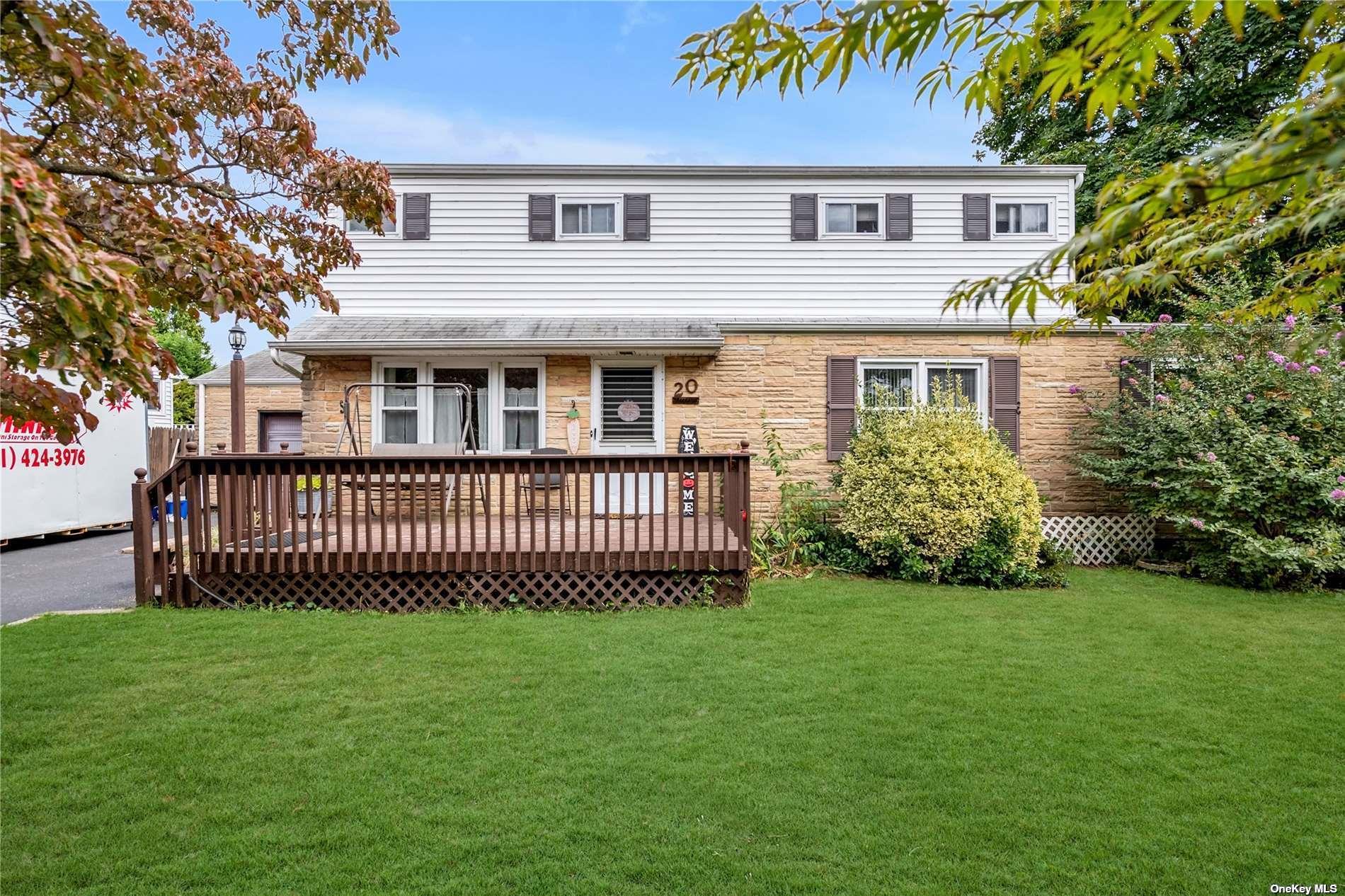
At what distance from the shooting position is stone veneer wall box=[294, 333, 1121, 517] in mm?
8094

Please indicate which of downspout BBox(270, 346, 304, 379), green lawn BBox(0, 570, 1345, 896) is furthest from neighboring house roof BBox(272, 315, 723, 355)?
green lawn BBox(0, 570, 1345, 896)

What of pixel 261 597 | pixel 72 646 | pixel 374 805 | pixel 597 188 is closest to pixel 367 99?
pixel 597 188

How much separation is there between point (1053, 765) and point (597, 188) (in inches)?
Result: 344

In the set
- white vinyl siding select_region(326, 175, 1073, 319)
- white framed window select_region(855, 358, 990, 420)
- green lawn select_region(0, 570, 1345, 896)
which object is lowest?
green lawn select_region(0, 570, 1345, 896)

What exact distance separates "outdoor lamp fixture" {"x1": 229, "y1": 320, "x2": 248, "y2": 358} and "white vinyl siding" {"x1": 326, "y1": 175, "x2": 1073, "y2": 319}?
1632mm

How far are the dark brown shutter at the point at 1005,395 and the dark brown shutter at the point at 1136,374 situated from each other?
120 centimetres

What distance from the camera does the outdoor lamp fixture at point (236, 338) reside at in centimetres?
904

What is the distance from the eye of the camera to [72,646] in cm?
448

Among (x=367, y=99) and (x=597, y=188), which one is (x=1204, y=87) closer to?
(x=597, y=188)

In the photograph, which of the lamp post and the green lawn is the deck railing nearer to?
the green lawn

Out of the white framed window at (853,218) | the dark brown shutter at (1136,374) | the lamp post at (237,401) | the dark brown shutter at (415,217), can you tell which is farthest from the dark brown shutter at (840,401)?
the lamp post at (237,401)

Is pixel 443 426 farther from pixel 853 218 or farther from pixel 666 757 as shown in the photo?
pixel 853 218

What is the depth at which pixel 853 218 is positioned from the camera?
929cm

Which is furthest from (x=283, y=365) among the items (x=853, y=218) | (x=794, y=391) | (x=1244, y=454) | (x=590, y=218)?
(x=1244, y=454)
